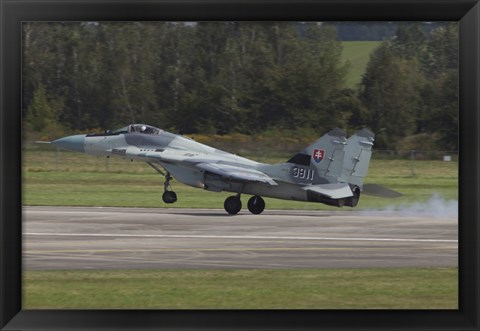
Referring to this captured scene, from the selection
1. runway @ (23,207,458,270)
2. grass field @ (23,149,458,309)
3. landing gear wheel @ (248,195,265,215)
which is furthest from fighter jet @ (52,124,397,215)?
grass field @ (23,149,458,309)

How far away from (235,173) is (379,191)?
9.61m

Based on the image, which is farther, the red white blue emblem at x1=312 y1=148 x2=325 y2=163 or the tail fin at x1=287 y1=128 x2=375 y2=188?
the red white blue emblem at x1=312 y1=148 x2=325 y2=163

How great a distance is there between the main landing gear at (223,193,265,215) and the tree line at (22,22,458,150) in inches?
937

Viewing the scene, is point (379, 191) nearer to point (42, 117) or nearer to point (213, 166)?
point (213, 166)

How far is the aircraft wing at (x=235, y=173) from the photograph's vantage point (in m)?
29.9

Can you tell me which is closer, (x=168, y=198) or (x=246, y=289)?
(x=246, y=289)

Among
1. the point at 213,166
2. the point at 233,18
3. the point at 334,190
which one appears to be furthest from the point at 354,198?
the point at 233,18

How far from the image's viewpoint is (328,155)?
1153 inches

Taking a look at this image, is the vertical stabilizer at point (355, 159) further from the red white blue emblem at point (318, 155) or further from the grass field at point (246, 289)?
the grass field at point (246, 289)

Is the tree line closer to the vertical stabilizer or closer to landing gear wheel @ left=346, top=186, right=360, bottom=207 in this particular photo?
the vertical stabilizer

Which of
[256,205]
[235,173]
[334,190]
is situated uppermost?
[235,173]

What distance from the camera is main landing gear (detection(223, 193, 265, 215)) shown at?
3005cm

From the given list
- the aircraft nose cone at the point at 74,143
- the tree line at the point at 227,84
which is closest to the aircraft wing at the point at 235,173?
the aircraft nose cone at the point at 74,143

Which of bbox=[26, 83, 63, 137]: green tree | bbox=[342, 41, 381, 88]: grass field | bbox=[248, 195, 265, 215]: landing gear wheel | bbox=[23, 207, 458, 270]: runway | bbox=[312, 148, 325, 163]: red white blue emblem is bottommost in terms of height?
bbox=[23, 207, 458, 270]: runway
